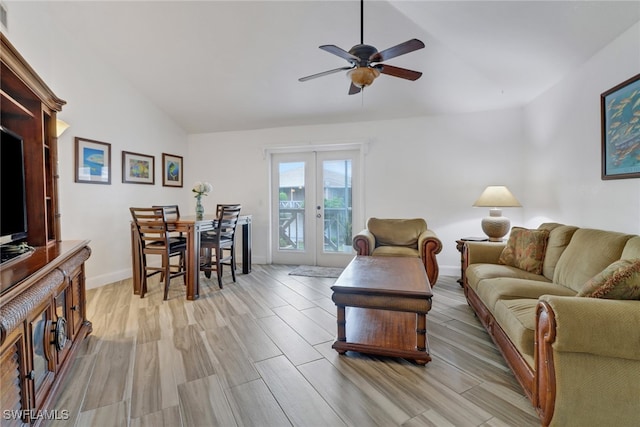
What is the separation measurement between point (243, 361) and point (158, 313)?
137 cm

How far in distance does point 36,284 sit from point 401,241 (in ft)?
11.7

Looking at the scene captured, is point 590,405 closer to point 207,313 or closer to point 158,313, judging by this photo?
point 207,313

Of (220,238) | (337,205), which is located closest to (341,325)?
(220,238)

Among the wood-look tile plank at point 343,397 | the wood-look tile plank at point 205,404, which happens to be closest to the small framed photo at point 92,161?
the wood-look tile plank at point 205,404

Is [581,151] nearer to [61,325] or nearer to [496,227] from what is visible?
[496,227]

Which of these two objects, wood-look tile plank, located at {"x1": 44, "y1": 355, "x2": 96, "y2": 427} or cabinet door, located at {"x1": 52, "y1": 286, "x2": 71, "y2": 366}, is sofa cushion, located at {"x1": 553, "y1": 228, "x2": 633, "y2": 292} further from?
cabinet door, located at {"x1": 52, "y1": 286, "x2": 71, "y2": 366}

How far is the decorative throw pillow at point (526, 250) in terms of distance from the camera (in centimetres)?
259

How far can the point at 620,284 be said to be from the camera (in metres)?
1.39

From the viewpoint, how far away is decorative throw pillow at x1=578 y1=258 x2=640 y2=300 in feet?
4.53

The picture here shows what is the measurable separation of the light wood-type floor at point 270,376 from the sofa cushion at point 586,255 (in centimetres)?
73

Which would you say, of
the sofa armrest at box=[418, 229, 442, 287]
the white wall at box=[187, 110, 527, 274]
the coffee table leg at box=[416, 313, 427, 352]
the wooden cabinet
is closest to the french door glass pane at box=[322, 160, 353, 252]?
the white wall at box=[187, 110, 527, 274]

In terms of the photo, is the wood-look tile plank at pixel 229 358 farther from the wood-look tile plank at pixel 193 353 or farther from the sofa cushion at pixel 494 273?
the sofa cushion at pixel 494 273

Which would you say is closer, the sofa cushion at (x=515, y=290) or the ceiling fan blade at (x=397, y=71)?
the sofa cushion at (x=515, y=290)

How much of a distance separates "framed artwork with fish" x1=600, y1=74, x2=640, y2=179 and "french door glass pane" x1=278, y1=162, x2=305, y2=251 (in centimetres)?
368
